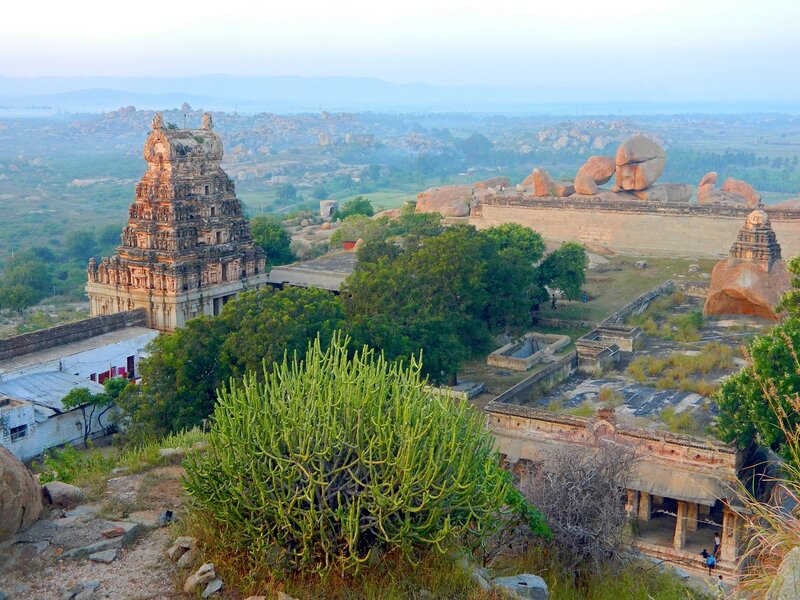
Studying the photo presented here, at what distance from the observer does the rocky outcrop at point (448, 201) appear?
205 feet

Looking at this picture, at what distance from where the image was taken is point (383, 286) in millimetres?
32562

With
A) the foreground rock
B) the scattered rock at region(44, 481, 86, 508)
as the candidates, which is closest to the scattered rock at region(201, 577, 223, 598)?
the foreground rock

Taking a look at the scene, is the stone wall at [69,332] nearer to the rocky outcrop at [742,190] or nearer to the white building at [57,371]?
the white building at [57,371]

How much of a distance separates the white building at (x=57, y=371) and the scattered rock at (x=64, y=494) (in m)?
11.9

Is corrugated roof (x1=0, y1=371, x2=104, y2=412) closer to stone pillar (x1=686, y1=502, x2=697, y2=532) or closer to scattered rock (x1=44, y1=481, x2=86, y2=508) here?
scattered rock (x1=44, y1=481, x2=86, y2=508)

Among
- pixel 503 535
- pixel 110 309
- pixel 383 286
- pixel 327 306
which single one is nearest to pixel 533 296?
pixel 383 286

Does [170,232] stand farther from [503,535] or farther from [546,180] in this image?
[546,180]

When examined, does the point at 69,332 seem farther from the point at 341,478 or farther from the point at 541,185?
the point at 541,185

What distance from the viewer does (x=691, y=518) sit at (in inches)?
830

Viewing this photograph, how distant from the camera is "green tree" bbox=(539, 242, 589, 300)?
133ft

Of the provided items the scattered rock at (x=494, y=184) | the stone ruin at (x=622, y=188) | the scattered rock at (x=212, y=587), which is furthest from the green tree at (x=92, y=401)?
the scattered rock at (x=494, y=184)

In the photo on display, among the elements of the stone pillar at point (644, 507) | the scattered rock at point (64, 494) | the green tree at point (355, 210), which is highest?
the scattered rock at point (64, 494)

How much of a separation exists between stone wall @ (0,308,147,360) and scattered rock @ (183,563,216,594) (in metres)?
21.4

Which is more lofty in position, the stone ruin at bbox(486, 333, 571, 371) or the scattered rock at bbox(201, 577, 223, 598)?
the scattered rock at bbox(201, 577, 223, 598)
